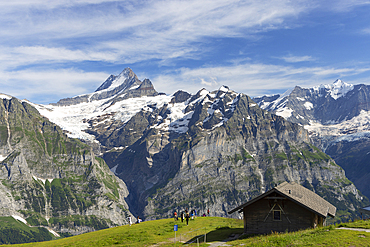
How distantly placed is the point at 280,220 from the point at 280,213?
1045 millimetres

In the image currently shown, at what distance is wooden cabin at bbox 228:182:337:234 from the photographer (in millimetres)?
47156

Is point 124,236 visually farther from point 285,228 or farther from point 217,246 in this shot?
Result: point 285,228

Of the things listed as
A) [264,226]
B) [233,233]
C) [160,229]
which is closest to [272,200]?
[264,226]

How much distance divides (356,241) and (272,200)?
60.6 feet

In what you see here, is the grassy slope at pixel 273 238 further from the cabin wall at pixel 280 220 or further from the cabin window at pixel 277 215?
the cabin window at pixel 277 215

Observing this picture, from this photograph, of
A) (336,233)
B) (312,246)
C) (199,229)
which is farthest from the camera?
(199,229)

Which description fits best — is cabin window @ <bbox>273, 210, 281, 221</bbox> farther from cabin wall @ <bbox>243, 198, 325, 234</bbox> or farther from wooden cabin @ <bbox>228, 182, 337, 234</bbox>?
cabin wall @ <bbox>243, 198, 325, 234</bbox>

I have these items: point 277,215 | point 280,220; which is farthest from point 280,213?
point 280,220

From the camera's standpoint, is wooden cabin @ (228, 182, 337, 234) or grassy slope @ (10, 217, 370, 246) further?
wooden cabin @ (228, 182, 337, 234)

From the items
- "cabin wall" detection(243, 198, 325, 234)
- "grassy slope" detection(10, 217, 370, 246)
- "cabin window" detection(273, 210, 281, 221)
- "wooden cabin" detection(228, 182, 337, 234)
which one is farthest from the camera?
"cabin window" detection(273, 210, 281, 221)

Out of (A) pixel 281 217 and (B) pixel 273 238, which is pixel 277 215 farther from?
(B) pixel 273 238

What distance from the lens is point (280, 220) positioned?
48375mm

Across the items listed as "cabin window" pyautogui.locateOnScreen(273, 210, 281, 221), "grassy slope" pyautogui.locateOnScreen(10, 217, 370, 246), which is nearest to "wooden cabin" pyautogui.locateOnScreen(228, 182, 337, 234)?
"cabin window" pyautogui.locateOnScreen(273, 210, 281, 221)

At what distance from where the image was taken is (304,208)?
47.5 metres
